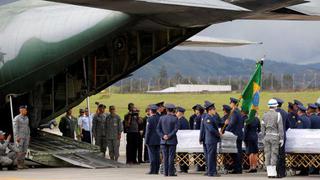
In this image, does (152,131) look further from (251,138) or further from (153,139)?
(251,138)

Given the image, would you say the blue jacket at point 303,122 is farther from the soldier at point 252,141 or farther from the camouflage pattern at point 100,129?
the camouflage pattern at point 100,129

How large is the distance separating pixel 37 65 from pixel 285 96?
34.4m

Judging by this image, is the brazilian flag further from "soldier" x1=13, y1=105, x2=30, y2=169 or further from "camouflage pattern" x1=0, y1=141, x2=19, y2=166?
"camouflage pattern" x1=0, y1=141, x2=19, y2=166

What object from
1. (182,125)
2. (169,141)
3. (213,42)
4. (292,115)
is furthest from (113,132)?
(213,42)

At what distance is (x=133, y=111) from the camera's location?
79.2 feet

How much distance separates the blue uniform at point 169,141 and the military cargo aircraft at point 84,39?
2436 millimetres

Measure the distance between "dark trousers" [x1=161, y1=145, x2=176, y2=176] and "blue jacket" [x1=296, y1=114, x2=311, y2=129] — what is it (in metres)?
3.29

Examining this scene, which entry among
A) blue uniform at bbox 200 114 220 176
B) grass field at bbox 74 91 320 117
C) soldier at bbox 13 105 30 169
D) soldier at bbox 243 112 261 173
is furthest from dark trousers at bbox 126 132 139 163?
grass field at bbox 74 91 320 117

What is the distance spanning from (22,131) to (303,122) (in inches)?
263

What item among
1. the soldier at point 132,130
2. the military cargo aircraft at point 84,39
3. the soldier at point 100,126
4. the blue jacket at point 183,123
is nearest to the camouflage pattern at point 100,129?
the soldier at point 100,126

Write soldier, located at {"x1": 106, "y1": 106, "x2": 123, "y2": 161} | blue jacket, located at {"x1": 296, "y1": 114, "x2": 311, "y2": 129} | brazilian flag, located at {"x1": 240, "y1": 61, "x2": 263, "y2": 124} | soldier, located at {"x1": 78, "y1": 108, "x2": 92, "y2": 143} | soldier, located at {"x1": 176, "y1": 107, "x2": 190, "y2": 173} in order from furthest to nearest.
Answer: soldier, located at {"x1": 78, "y1": 108, "x2": 92, "y2": 143}
soldier, located at {"x1": 106, "y1": 106, "x2": 123, "y2": 161}
blue jacket, located at {"x1": 296, "y1": 114, "x2": 311, "y2": 129}
soldier, located at {"x1": 176, "y1": 107, "x2": 190, "y2": 173}
brazilian flag, located at {"x1": 240, "y1": 61, "x2": 263, "y2": 124}

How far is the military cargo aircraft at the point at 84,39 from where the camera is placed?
19.8 m

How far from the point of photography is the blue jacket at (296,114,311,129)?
20453 millimetres

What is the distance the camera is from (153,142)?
19953mm
